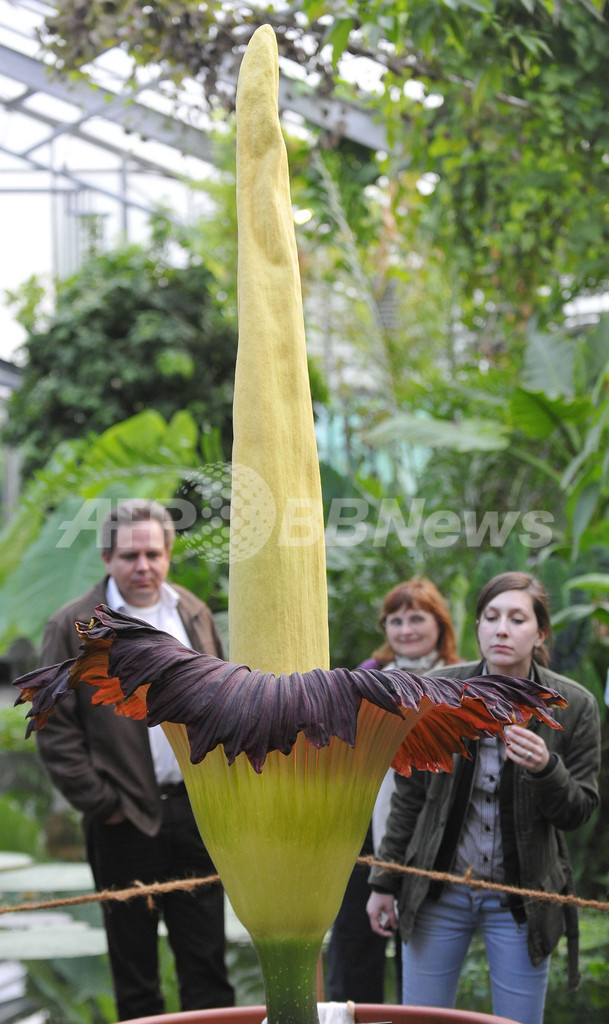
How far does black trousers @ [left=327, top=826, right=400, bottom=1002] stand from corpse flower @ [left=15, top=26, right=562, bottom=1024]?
1727mm

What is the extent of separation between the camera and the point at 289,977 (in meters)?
0.94

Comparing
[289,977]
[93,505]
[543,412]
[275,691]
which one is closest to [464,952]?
[289,977]

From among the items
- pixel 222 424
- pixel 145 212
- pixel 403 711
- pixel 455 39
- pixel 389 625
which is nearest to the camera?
pixel 403 711

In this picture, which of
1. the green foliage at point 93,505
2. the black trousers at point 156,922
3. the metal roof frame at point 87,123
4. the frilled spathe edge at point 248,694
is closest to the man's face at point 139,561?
the black trousers at point 156,922

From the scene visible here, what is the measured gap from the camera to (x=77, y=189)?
1140cm

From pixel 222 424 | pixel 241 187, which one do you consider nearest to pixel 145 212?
pixel 222 424

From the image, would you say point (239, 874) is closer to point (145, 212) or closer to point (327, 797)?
point (327, 797)

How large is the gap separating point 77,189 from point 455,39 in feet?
31.9

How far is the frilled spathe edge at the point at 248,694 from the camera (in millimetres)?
794

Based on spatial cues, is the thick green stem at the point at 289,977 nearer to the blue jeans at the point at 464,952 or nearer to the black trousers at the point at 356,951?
the blue jeans at the point at 464,952

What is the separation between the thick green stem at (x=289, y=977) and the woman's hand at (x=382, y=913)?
1385mm

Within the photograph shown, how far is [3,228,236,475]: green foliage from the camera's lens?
29.2ft

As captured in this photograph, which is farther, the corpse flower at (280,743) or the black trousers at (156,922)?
the black trousers at (156,922)

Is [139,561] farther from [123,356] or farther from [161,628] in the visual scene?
[123,356]
